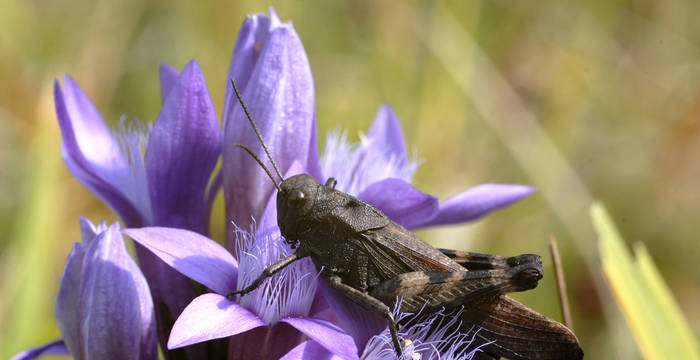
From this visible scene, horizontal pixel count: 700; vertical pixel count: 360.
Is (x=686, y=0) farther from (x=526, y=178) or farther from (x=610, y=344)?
(x=610, y=344)

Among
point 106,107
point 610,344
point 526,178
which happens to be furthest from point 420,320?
point 106,107

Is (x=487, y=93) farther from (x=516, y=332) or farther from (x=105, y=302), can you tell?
(x=105, y=302)

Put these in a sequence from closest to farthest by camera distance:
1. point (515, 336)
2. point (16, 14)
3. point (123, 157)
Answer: point (515, 336), point (123, 157), point (16, 14)

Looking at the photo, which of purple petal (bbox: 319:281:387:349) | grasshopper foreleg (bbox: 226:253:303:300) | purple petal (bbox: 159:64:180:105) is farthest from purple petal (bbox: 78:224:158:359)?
purple petal (bbox: 159:64:180:105)

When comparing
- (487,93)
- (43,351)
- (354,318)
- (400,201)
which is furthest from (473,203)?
(487,93)

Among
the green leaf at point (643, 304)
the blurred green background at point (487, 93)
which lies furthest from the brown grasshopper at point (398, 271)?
the blurred green background at point (487, 93)

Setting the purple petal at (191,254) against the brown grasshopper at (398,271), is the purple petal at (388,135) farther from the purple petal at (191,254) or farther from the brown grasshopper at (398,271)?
the purple petal at (191,254)
